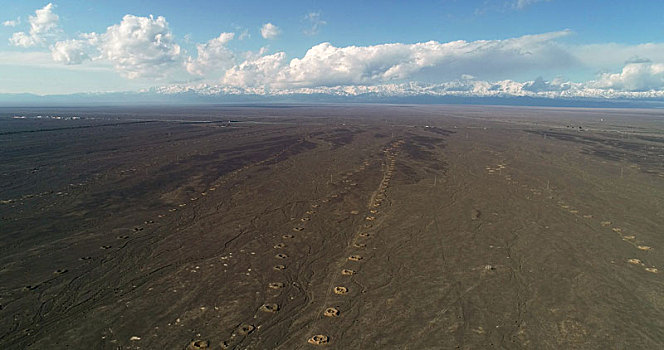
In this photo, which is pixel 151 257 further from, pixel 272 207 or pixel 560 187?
pixel 560 187

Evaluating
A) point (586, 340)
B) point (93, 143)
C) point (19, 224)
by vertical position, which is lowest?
point (586, 340)

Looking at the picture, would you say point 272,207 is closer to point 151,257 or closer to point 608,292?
point 151,257

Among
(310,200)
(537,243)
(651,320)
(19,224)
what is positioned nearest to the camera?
(651,320)

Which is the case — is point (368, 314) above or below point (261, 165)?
below

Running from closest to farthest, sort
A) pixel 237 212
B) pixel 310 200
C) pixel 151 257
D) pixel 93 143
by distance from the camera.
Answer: pixel 151 257, pixel 237 212, pixel 310 200, pixel 93 143

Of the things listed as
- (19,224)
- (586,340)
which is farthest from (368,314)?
(19,224)

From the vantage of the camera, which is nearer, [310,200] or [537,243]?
[537,243]
